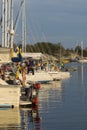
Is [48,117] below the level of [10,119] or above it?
below

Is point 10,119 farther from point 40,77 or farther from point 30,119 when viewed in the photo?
point 40,77

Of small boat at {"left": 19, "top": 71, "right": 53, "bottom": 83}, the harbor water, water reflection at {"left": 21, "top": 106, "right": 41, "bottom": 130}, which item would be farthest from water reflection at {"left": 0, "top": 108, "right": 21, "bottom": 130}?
small boat at {"left": 19, "top": 71, "right": 53, "bottom": 83}

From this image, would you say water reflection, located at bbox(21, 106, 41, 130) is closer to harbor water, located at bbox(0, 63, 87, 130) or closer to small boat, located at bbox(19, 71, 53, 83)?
harbor water, located at bbox(0, 63, 87, 130)

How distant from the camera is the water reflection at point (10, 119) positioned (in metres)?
23.5

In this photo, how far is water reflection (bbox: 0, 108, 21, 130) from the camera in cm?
2347

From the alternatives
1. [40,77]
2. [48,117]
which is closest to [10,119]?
[48,117]

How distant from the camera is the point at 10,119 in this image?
25.6 m

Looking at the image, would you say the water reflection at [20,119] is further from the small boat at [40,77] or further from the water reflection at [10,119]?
the small boat at [40,77]

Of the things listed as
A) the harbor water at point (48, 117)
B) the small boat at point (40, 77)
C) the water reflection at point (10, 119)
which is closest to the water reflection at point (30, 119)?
the harbor water at point (48, 117)

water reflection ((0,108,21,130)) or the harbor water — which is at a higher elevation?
water reflection ((0,108,21,130))

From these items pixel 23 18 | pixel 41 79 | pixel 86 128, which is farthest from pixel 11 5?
pixel 86 128

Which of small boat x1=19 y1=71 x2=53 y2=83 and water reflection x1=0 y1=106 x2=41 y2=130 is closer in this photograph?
water reflection x1=0 y1=106 x2=41 y2=130

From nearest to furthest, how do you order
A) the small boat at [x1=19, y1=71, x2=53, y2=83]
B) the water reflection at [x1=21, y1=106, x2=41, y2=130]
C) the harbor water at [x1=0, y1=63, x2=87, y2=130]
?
the water reflection at [x1=21, y1=106, x2=41, y2=130] → the harbor water at [x1=0, y1=63, x2=87, y2=130] → the small boat at [x1=19, y1=71, x2=53, y2=83]

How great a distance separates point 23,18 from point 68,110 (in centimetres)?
4325
